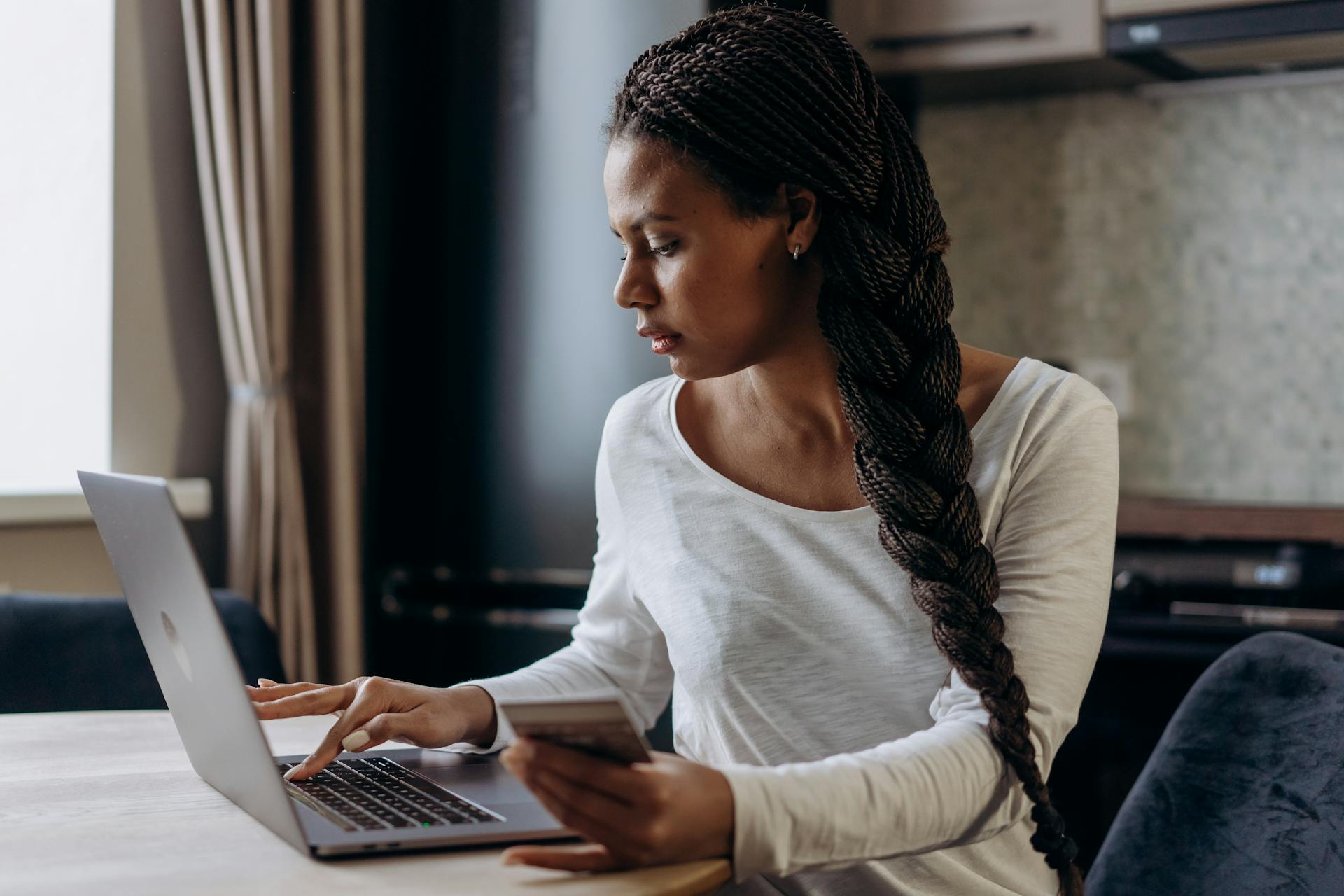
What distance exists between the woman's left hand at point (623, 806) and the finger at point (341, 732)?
246 mm

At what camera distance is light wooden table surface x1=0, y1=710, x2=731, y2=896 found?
799 millimetres

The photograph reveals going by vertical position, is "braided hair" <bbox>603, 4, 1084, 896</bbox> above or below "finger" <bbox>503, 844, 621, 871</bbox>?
above

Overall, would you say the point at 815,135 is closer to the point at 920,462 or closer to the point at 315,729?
the point at 920,462

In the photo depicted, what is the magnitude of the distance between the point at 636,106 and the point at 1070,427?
17.4 inches

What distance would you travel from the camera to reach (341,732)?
106cm

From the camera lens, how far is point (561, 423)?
2.62 meters

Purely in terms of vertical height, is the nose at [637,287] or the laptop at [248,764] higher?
the nose at [637,287]

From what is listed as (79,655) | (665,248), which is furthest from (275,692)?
(79,655)

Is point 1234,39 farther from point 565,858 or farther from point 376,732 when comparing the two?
point 565,858

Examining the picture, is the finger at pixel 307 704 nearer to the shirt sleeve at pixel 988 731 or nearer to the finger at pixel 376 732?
the finger at pixel 376 732

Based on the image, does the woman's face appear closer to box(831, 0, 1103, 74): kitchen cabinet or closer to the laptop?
the laptop

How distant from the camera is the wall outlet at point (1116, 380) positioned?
2.77 m

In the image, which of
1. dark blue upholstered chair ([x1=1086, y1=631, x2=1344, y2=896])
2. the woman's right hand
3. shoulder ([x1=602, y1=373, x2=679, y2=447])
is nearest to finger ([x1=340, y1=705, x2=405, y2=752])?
the woman's right hand

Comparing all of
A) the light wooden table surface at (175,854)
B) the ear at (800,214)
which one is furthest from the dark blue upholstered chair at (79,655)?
the ear at (800,214)
